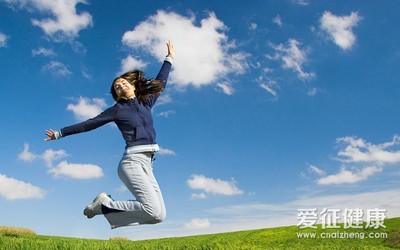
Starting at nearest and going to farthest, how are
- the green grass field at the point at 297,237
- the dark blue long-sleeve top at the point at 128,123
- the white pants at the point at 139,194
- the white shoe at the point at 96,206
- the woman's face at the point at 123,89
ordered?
the white pants at the point at 139,194, the dark blue long-sleeve top at the point at 128,123, the white shoe at the point at 96,206, the woman's face at the point at 123,89, the green grass field at the point at 297,237

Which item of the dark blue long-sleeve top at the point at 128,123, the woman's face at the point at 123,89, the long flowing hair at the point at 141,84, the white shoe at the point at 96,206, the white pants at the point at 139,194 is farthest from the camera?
the long flowing hair at the point at 141,84

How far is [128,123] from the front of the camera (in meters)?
6.24

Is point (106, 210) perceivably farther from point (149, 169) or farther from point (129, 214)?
point (149, 169)

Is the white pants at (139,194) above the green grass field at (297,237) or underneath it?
above

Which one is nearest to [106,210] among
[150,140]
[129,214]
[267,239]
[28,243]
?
[129,214]

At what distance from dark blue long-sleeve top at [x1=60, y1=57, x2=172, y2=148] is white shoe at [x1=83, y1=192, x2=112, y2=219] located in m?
0.84

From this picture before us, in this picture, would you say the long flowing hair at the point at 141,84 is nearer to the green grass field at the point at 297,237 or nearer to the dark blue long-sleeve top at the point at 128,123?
the dark blue long-sleeve top at the point at 128,123

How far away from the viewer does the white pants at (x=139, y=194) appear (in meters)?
5.91

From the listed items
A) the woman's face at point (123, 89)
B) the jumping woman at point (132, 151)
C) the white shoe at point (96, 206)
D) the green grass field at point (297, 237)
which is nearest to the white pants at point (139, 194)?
the jumping woman at point (132, 151)

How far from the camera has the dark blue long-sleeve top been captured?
6.18 metres

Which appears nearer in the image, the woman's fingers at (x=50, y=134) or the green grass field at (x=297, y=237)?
the woman's fingers at (x=50, y=134)

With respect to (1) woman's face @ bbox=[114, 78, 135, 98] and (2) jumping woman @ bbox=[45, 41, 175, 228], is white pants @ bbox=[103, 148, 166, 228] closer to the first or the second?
(2) jumping woman @ bbox=[45, 41, 175, 228]

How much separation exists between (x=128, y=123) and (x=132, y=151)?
0.42 m

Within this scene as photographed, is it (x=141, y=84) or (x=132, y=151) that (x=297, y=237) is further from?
(x=132, y=151)
